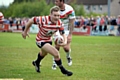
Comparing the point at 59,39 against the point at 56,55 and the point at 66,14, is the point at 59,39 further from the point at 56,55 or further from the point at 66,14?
the point at 66,14

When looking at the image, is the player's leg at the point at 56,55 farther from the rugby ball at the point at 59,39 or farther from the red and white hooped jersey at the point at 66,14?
the red and white hooped jersey at the point at 66,14

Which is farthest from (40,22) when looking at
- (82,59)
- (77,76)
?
(82,59)

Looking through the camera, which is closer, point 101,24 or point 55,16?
point 55,16

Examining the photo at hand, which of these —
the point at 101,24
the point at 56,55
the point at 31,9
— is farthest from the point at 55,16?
the point at 31,9

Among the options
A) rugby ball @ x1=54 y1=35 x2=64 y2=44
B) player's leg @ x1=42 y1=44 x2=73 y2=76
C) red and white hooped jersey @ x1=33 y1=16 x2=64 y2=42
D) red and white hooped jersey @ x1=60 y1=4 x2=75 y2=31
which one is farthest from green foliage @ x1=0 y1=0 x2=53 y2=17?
player's leg @ x1=42 y1=44 x2=73 y2=76

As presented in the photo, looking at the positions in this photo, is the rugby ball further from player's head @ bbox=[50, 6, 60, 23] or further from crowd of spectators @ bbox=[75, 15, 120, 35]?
crowd of spectators @ bbox=[75, 15, 120, 35]

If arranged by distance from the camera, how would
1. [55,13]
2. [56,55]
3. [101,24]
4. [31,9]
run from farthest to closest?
[31,9] < [101,24] < [56,55] < [55,13]

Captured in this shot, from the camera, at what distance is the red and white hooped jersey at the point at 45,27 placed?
11.9 meters

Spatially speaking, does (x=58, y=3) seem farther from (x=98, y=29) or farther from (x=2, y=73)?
(x=98, y=29)

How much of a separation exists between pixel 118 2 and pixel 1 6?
32.5m

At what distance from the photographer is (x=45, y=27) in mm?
11953

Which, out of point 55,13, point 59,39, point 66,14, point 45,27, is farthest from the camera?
point 66,14

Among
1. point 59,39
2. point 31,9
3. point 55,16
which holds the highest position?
point 55,16

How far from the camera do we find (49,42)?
12180mm
